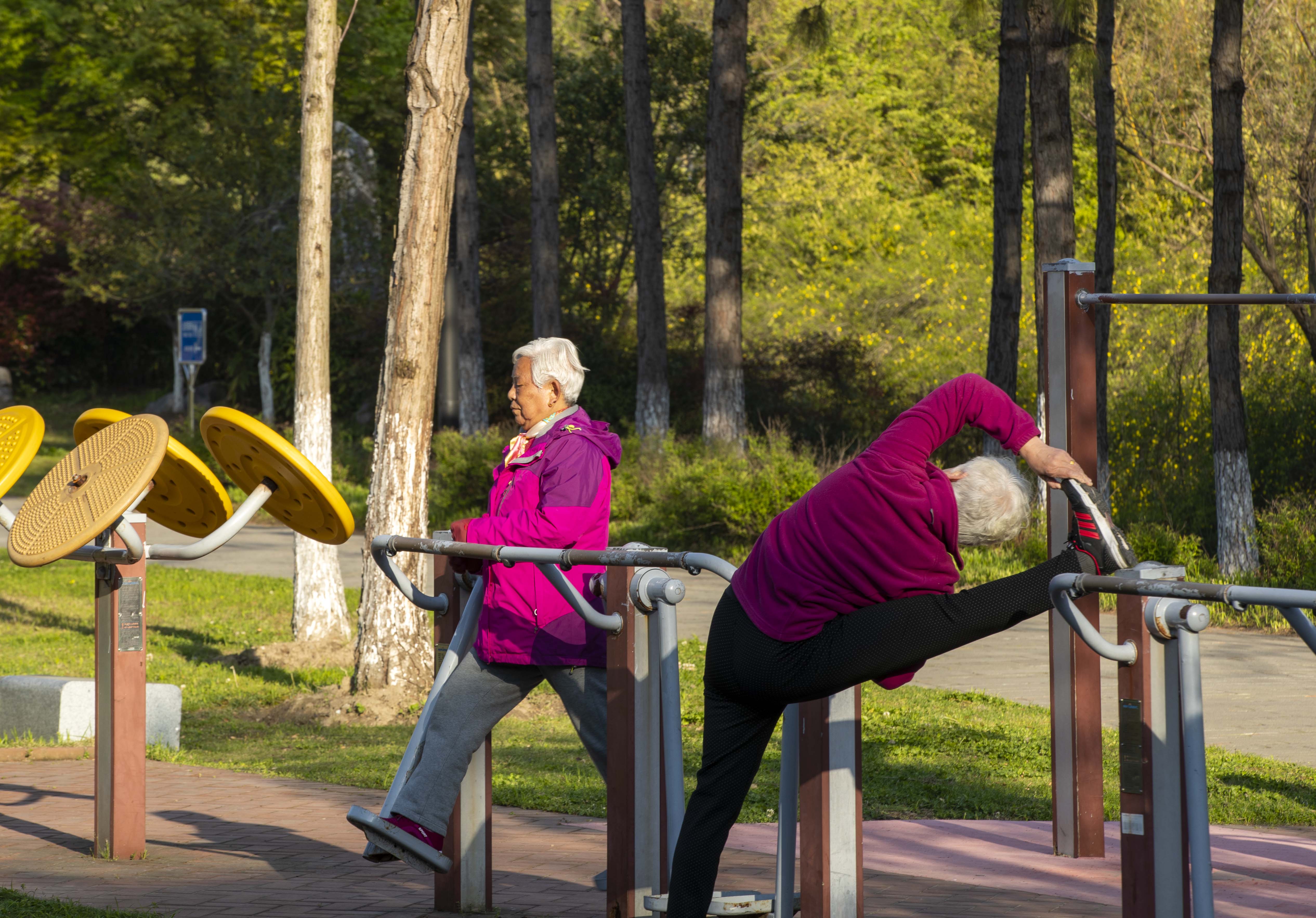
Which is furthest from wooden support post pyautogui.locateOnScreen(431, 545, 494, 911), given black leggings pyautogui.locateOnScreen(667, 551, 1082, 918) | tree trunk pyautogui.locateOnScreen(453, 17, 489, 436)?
tree trunk pyautogui.locateOnScreen(453, 17, 489, 436)

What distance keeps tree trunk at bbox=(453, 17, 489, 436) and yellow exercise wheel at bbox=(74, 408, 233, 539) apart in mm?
17406

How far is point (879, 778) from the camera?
7.21m

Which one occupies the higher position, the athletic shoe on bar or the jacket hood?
the jacket hood

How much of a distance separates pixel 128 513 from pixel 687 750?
3.61 meters

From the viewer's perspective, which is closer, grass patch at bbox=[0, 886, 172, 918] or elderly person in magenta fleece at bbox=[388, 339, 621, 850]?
elderly person in magenta fleece at bbox=[388, 339, 621, 850]

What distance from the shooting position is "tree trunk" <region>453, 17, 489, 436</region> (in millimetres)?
23625

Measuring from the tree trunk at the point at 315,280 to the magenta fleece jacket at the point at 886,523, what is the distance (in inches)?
Result: 325

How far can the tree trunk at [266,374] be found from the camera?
1201 inches

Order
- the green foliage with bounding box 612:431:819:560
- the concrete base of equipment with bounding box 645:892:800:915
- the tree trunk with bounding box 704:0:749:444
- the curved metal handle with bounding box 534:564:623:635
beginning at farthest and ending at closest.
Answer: the tree trunk with bounding box 704:0:749:444, the green foliage with bounding box 612:431:819:560, the curved metal handle with bounding box 534:564:623:635, the concrete base of equipment with bounding box 645:892:800:915

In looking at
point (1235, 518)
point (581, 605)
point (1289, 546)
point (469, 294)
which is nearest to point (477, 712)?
point (581, 605)

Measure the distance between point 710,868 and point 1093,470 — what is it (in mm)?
2439

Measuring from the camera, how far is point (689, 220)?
31.5 meters

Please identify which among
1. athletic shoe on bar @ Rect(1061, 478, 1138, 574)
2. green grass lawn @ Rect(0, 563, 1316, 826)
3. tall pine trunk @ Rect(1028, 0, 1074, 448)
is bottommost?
green grass lawn @ Rect(0, 563, 1316, 826)

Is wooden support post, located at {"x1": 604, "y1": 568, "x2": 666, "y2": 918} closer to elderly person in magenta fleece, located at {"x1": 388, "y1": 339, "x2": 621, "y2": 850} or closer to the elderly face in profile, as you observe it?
elderly person in magenta fleece, located at {"x1": 388, "y1": 339, "x2": 621, "y2": 850}
